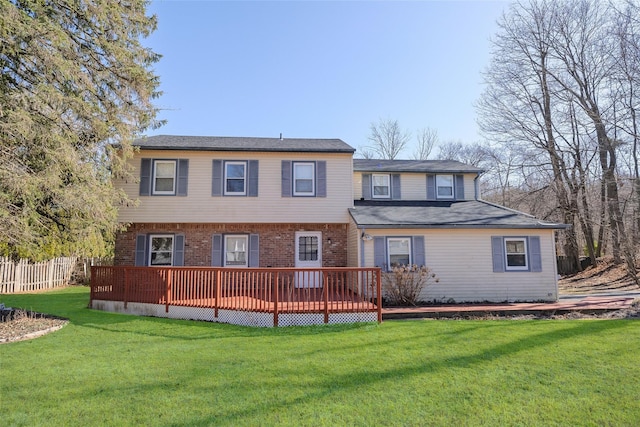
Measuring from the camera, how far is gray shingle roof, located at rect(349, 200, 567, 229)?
11141mm

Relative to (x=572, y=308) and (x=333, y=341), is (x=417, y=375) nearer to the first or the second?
(x=333, y=341)

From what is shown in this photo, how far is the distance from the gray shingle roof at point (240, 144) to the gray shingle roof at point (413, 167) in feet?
5.60

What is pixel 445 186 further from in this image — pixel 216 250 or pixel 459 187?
pixel 216 250

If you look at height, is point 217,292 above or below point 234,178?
below

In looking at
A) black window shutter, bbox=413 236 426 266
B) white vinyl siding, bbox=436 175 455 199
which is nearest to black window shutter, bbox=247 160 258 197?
black window shutter, bbox=413 236 426 266

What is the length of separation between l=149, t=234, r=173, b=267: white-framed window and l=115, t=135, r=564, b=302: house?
0.12ft

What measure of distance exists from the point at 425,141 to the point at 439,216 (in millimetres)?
23336

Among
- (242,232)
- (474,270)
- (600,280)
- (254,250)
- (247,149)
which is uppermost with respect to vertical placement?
(247,149)

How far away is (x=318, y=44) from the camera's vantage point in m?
12.6

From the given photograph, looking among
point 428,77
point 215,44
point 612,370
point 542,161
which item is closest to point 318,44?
point 215,44

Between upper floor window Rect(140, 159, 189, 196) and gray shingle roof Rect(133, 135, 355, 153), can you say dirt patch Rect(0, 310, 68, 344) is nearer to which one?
upper floor window Rect(140, 159, 189, 196)

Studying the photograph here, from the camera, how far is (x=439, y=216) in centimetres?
1215

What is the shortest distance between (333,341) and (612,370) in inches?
168

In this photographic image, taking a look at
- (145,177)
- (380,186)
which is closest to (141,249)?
(145,177)
